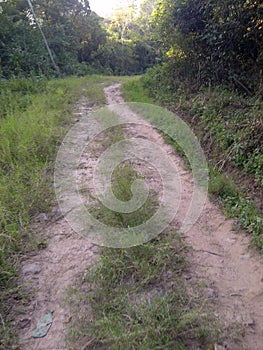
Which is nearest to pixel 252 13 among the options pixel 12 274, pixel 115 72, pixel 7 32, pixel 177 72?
pixel 177 72

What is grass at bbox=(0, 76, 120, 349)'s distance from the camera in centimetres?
233

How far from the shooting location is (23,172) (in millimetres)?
3596

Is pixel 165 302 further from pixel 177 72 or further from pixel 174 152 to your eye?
pixel 177 72

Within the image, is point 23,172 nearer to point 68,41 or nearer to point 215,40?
point 215,40

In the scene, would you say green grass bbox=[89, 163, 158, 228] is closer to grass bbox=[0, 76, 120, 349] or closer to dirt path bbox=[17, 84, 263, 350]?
dirt path bbox=[17, 84, 263, 350]

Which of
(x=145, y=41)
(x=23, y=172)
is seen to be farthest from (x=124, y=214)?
(x=145, y=41)

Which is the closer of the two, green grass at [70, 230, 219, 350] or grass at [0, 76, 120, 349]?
green grass at [70, 230, 219, 350]

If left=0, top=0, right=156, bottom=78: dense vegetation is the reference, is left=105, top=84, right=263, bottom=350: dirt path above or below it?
below

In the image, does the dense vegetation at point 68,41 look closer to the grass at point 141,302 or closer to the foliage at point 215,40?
the foliage at point 215,40

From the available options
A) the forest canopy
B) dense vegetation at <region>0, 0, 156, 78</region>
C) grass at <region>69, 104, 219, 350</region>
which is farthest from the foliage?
dense vegetation at <region>0, 0, 156, 78</region>

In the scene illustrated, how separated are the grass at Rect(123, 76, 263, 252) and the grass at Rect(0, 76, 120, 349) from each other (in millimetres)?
2055

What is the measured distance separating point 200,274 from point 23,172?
2470 mm

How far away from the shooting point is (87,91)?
9.08 metres

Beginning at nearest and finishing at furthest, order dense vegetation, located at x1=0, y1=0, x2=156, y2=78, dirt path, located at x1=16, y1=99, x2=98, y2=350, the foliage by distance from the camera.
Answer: dirt path, located at x1=16, y1=99, x2=98, y2=350
the foliage
dense vegetation, located at x1=0, y1=0, x2=156, y2=78
